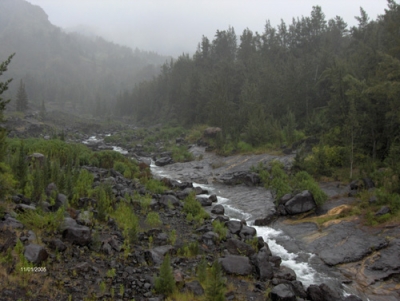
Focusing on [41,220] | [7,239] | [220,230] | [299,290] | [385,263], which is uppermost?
[41,220]

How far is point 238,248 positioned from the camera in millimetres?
12328

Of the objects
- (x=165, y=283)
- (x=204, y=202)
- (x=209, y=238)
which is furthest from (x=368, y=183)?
(x=165, y=283)

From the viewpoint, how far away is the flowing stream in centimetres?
1134

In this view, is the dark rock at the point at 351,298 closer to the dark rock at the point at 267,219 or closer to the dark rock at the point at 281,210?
the dark rock at the point at 267,219

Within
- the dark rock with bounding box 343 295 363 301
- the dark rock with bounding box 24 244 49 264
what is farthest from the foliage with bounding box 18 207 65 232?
the dark rock with bounding box 343 295 363 301

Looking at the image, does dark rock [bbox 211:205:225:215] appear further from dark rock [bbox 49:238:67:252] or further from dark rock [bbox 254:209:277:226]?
dark rock [bbox 49:238:67:252]

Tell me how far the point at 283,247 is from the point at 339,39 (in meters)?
57.4

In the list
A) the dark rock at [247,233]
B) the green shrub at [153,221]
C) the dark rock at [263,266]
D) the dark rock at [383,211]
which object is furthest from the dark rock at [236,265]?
the dark rock at [383,211]

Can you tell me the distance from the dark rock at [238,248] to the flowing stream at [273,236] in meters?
1.52

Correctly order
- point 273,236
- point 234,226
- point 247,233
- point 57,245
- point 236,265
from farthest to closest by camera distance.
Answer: point 273,236
point 234,226
point 247,233
point 236,265
point 57,245

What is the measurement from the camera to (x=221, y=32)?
2894 inches

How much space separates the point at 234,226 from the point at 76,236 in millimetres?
7202

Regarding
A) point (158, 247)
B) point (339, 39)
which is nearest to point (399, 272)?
point (158, 247)

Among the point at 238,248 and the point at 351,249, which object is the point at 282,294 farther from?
the point at 351,249
